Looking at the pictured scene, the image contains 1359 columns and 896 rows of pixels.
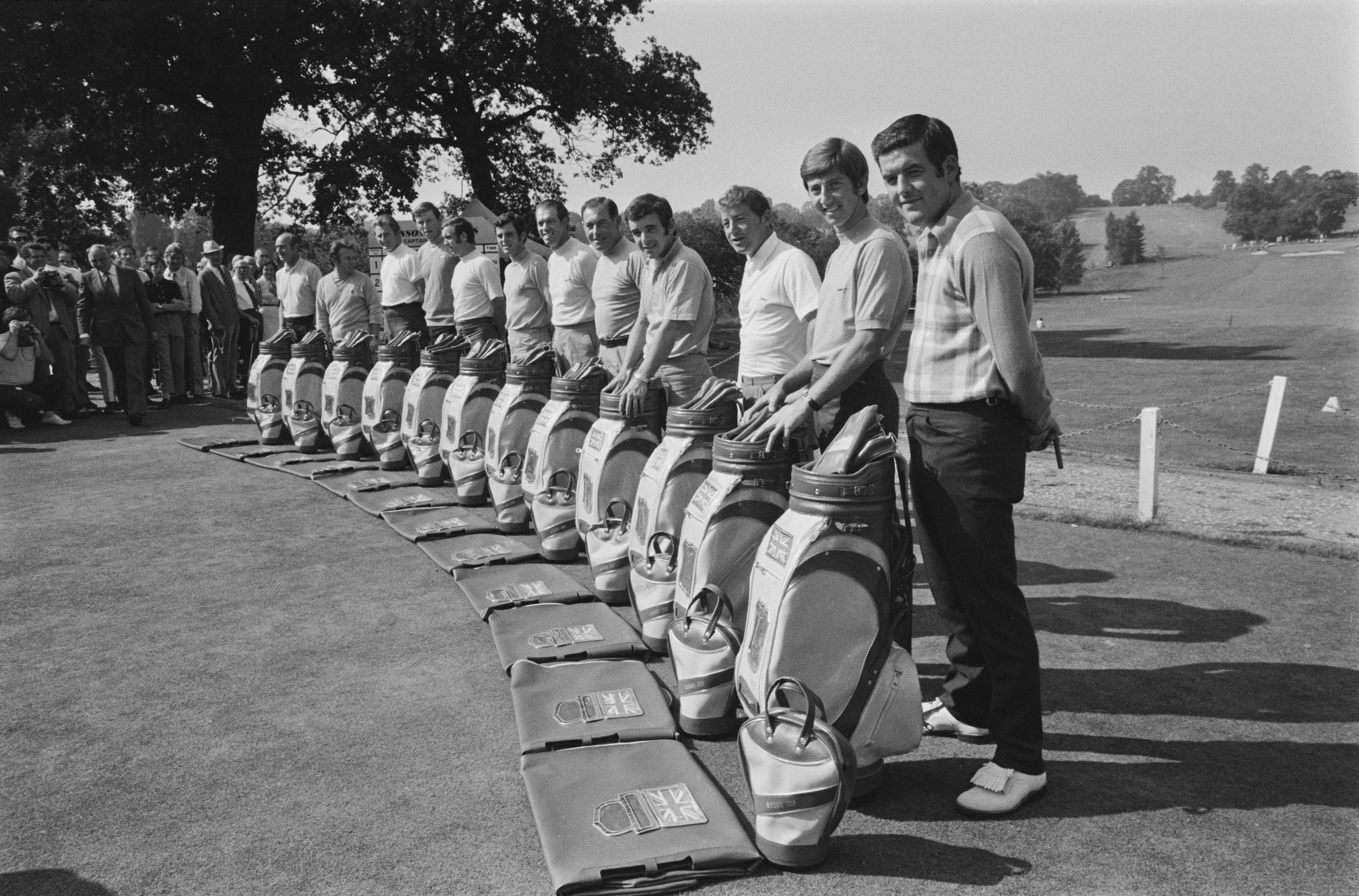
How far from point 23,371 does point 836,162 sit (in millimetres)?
12256

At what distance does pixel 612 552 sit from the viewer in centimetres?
570

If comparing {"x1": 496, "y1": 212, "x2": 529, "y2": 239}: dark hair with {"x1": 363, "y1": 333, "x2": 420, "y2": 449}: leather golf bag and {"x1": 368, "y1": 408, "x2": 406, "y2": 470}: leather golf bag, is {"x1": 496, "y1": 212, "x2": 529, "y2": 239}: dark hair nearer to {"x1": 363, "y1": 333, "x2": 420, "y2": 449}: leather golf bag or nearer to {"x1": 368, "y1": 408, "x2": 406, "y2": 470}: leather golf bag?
{"x1": 363, "y1": 333, "x2": 420, "y2": 449}: leather golf bag

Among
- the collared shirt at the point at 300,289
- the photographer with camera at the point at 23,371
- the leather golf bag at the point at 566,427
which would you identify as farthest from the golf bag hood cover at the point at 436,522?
the photographer with camera at the point at 23,371

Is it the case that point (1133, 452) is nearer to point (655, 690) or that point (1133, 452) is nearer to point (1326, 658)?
point (1326, 658)

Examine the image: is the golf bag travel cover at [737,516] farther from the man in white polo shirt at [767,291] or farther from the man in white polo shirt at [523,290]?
the man in white polo shirt at [523,290]

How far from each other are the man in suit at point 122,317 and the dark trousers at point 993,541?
12153mm

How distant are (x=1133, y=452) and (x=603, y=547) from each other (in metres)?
8.98

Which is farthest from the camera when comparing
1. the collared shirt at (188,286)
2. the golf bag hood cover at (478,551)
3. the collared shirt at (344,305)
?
the collared shirt at (188,286)

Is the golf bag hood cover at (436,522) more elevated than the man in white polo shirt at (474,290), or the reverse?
the man in white polo shirt at (474,290)

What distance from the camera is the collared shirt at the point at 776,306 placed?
4.92 meters

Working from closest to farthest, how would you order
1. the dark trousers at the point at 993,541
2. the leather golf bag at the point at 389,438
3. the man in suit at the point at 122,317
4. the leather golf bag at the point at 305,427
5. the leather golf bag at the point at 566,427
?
the dark trousers at the point at 993,541, the leather golf bag at the point at 566,427, the leather golf bag at the point at 389,438, the leather golf bag at the point at 305,427, the man in suit at the point at 122,317

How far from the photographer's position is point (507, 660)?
4.78m

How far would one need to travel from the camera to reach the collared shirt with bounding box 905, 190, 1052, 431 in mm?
3209

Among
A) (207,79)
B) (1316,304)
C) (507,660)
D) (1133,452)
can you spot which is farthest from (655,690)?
(1316,304)
